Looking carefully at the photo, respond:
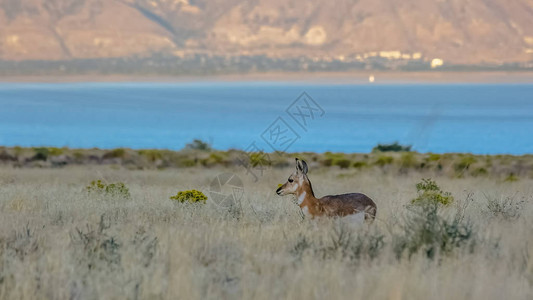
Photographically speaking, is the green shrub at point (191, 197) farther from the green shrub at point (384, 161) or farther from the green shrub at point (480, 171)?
the green shrub at point (384, 161)

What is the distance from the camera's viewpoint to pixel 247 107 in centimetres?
16625

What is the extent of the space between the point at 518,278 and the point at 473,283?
1.75 ft

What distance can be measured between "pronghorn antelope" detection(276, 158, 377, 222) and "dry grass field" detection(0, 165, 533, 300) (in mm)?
194

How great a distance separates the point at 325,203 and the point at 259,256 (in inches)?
75.1

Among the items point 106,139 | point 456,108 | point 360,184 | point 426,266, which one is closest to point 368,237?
point 426,266

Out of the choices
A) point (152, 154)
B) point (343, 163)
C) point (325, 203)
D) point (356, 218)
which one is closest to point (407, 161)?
point (343, 163)

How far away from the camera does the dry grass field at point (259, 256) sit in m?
7.11

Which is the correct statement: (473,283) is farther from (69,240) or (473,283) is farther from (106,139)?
(106,139)

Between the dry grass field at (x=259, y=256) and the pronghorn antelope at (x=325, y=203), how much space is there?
194 mm

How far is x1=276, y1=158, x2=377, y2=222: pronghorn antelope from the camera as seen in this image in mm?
10078

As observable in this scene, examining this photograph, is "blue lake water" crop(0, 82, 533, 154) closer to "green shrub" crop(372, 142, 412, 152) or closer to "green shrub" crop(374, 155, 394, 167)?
"green shrub" crop(372, 142, 412, 152)

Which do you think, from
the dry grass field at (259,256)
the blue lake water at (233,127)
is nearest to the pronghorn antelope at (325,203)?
the dry grass field at (259,256)

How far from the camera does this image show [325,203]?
10.2m

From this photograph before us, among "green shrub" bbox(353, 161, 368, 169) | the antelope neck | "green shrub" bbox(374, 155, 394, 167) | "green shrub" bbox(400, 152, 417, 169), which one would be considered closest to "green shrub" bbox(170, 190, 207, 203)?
the antelope neck
